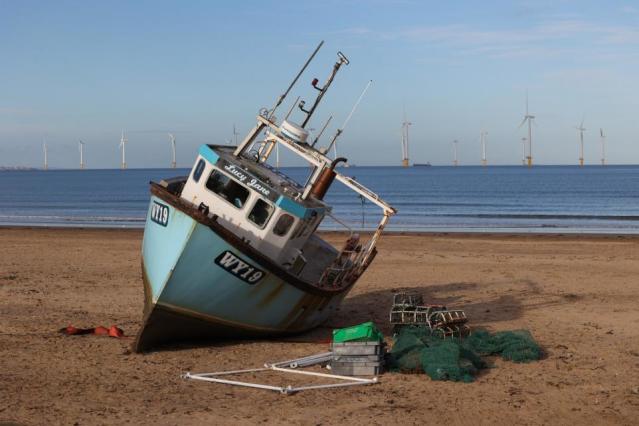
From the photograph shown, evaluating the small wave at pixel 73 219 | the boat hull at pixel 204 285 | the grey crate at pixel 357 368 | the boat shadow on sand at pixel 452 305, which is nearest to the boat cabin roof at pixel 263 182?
the boat hull at pixel 204 285

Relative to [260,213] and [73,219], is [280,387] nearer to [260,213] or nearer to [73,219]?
[260,213]

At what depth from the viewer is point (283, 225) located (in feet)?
48.7

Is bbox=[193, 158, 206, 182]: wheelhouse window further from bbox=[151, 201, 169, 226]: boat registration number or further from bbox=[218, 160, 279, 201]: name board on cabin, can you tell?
bbox=[151, 201, 169, 226]: boat registration number

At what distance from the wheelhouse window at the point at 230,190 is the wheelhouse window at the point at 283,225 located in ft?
2.27

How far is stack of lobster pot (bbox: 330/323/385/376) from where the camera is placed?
42.3 ft

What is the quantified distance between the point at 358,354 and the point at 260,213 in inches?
126

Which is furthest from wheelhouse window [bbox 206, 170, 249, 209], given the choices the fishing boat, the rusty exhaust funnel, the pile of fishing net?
the pile of fishing net

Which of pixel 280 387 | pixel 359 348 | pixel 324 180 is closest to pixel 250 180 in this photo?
pixel 324 180

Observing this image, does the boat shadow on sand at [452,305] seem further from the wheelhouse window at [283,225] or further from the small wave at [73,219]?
the small wave at [73,219]

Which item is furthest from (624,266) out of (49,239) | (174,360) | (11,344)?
(49,239)

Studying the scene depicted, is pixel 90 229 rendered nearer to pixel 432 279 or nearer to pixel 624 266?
pixel 432 279

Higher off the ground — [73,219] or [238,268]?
[73,219]

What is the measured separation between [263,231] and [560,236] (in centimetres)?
2419

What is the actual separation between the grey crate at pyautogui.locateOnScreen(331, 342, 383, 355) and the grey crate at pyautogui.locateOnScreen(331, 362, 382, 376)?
6.4 inches
